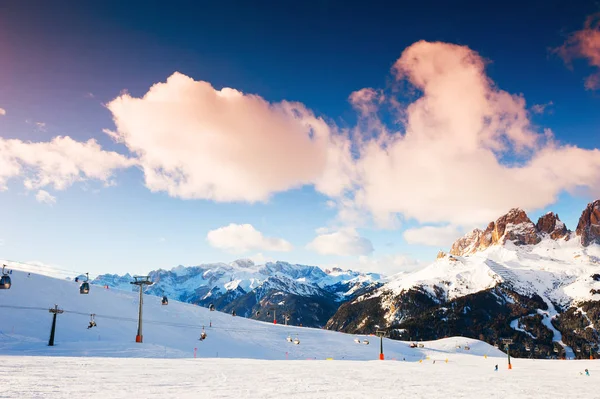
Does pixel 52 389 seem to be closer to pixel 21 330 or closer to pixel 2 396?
pixel 2 396

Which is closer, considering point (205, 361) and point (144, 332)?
point (205, 361)

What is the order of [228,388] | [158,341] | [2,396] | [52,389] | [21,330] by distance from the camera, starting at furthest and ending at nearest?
[158,341] < [21,330] < [228,388] < [52,389] < [2,396]

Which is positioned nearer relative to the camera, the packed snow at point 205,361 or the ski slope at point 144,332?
the packed snow at point 205,361

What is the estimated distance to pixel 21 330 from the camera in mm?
58219

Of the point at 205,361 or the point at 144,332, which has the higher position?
the point at 205,361

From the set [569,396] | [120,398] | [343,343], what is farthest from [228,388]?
[343,343]

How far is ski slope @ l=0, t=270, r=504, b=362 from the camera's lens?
51406mm

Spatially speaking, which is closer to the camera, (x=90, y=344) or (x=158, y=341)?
(x=90, y=344)

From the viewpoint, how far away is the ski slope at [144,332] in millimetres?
51406

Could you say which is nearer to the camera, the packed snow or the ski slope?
the packed snow

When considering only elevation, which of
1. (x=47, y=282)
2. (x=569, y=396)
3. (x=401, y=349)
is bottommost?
(x=401, y=349)

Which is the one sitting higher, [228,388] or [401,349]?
[228,388]

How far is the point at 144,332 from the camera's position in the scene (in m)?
74.6

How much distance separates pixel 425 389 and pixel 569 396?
358 inches
